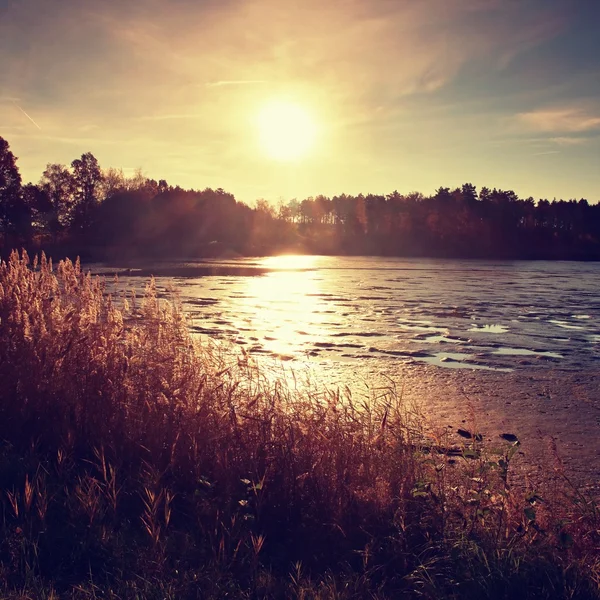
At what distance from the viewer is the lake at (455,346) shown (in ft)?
21.0

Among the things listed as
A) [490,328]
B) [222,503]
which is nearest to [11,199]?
[490,328]

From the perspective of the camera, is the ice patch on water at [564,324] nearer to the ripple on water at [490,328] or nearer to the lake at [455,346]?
the lake at [455,346]

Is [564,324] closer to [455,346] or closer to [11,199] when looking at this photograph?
[455,346]

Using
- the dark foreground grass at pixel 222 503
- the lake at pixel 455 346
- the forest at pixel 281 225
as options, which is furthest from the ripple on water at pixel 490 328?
the forest at pixel 281 225

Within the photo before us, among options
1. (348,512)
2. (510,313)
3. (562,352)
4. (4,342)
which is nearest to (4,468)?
(4,342)

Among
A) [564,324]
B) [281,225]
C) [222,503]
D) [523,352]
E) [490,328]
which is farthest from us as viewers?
[281,225]

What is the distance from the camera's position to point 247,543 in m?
3.42

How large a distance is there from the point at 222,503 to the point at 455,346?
7.54m

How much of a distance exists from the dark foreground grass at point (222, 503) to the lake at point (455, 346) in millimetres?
828


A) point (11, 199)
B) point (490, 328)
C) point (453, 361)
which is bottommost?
point (453, 361)

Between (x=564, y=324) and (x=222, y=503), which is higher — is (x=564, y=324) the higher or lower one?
the higher one

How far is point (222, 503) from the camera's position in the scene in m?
3.81

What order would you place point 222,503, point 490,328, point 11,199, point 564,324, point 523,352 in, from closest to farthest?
1. point 222,503
2. point 523,352
3. point 490,328
4. point 564,324
5. point 11,199

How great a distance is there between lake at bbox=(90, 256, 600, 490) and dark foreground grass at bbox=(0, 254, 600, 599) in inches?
32.6
